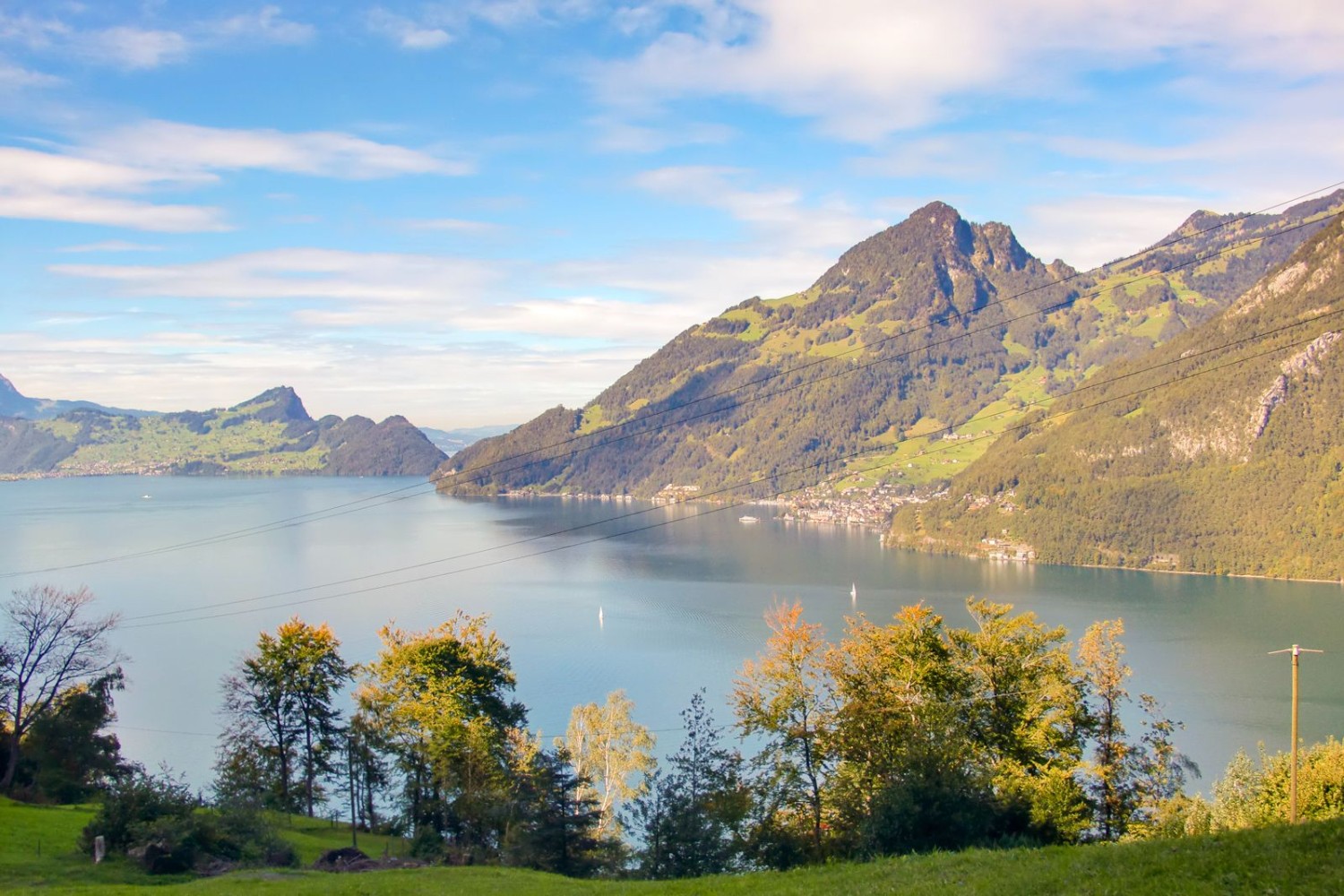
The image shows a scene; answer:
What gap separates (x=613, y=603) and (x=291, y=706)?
2386 inches

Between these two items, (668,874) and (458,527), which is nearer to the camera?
(668,874)

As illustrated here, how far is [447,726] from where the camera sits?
29984 mm

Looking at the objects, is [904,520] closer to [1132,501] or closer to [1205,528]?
[1132,501]

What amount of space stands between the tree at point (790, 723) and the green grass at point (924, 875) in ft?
23.3

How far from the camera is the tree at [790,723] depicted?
79.0 ft

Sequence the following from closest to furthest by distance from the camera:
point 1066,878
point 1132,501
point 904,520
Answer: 1. point 1066,878
2. point 1132,501
3. point 904,520

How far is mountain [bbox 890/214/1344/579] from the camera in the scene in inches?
4749

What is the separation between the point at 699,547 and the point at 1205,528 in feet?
229

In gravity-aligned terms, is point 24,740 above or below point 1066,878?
below

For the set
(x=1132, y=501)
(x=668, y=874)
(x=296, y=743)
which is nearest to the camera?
(x=668, y=874)

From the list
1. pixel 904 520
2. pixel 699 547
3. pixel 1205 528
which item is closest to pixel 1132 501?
pixel 1205 528

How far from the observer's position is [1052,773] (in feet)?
72.4

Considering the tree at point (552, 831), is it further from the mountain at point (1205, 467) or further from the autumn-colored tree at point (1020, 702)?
the mountain at point (1205, 467)

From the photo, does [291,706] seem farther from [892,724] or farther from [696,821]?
[892,724]
